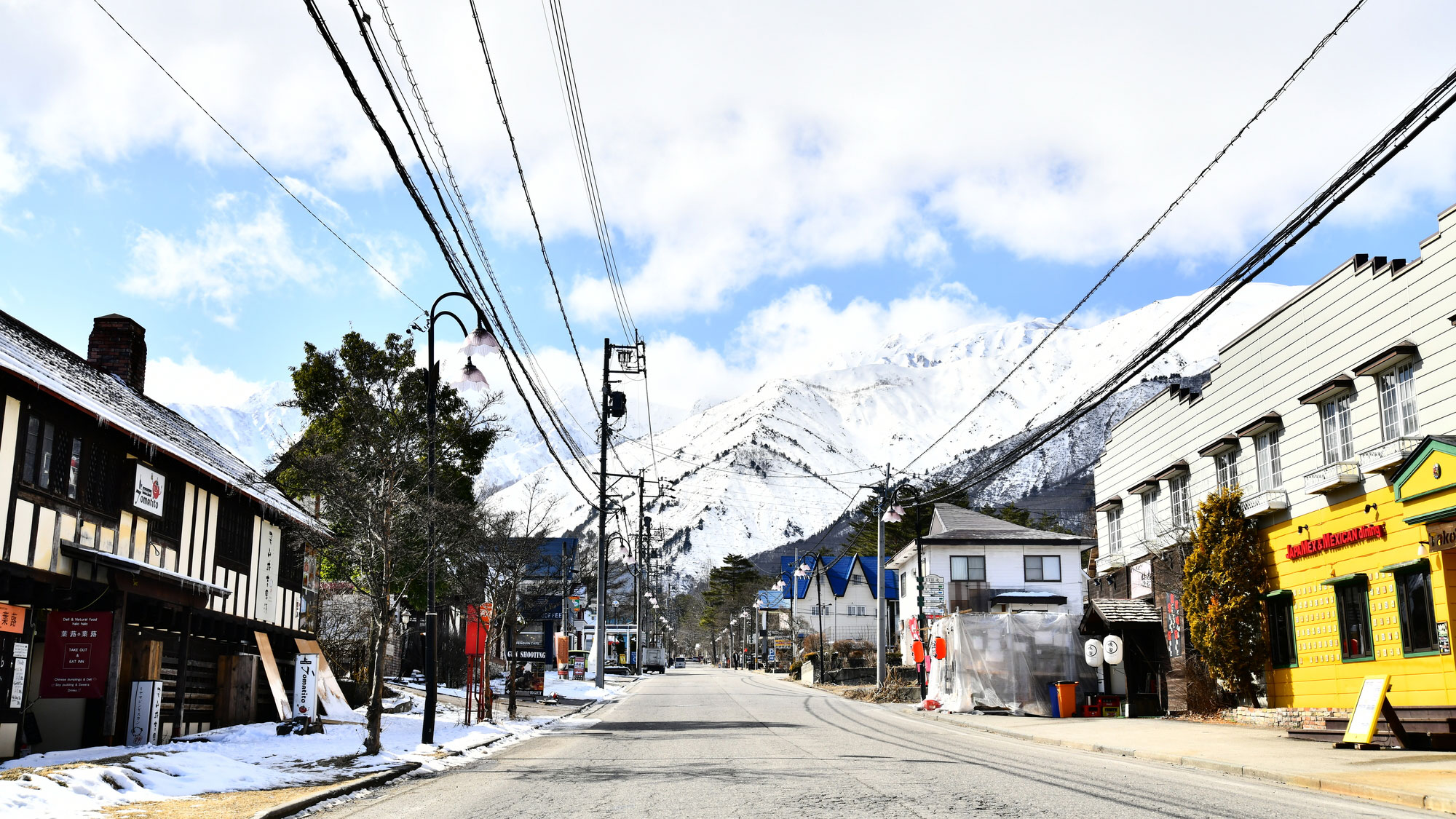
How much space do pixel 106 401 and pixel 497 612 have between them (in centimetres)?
1871

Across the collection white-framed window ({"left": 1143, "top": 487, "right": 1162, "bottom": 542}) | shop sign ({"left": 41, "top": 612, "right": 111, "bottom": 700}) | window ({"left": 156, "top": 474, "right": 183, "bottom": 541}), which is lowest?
shop sign ({"left": 41, "top": 612, "right": 111, "bottom": 700})

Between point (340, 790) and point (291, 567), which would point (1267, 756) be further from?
point (291, 567)

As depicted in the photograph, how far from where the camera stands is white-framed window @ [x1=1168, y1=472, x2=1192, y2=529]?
29.0 metres

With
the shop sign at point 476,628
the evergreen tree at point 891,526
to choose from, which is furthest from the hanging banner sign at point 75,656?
the evergreen tree at point 891,526

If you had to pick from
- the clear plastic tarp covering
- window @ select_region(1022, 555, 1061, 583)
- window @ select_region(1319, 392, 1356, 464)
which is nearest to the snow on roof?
the clear plastic tarp covering

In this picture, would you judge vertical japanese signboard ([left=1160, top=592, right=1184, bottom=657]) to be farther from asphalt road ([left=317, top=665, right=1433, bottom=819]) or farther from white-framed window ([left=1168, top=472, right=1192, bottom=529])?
asphalt road ([left=317, top=665, right=1433, bottom=819])

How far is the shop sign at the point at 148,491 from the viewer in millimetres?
18853

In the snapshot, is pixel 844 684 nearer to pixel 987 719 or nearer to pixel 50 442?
pixel 987 719

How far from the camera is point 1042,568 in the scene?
63.3 metres

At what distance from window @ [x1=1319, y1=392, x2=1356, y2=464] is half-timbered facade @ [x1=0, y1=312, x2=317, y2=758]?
22264 mm

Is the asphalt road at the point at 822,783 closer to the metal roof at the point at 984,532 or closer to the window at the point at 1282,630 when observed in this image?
the window at the point at 1282,630

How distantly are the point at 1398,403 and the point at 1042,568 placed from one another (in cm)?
4481

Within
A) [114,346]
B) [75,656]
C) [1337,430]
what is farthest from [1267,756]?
[114,346]

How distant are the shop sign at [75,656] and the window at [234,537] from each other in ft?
18.8
